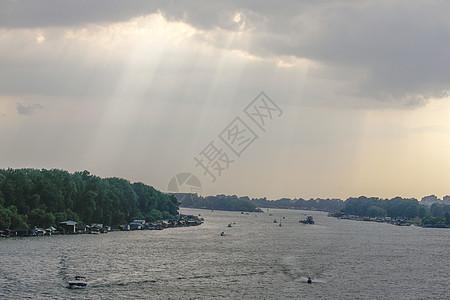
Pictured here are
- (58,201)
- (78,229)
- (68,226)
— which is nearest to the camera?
(68,226)

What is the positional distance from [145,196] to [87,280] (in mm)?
111887

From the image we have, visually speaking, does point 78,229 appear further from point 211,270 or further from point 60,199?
point 211,270

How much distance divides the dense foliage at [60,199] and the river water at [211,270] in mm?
8358

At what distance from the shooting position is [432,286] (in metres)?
57.7

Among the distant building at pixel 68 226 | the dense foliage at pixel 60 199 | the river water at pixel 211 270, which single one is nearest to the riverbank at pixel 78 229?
the distant building at pixel 68 226

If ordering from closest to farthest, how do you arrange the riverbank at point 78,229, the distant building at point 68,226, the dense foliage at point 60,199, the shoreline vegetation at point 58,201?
the riverbank at point 78,229 → the shoreline vegetation at point 58,201 → the dense foliage at point 60,199 → the distant building at point 68,226

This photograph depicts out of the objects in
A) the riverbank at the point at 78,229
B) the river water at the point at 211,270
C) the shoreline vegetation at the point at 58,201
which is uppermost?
the shoreline vegetation at the point at 58,201

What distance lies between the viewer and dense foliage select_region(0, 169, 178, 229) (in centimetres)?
9762

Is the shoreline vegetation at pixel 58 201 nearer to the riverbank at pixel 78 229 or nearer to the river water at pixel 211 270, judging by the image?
the riverbank at pixel 78 229

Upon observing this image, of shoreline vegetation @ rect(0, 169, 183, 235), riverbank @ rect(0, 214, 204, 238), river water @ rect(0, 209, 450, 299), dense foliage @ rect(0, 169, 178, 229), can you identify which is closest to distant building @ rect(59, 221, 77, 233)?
riverbank @ rect(0, 214, 204, 238)

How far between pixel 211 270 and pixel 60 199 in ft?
179

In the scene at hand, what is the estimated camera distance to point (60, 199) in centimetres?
10581

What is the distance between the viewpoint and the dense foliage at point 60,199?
9762 centimetres

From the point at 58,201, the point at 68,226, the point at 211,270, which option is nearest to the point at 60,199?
the point at 58,201
